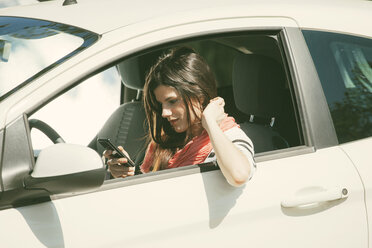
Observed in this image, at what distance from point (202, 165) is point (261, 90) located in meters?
0.63

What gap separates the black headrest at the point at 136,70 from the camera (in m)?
3.16

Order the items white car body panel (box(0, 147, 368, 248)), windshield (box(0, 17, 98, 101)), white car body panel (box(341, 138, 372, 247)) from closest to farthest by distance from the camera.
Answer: white car body panel (box(0, 147, 368, 248)) < windshield (box(0, 17, 98, 101)) < white car body panel (box(341, 138, 372, 247))

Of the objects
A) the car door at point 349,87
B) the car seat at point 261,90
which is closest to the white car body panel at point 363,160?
the car door at point 349,87

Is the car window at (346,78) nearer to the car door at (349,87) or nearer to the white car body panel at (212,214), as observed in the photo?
the car door at (349,87)

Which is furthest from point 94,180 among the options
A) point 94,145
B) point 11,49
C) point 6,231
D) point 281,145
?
point 94,145

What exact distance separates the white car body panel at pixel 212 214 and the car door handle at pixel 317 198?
0.02m

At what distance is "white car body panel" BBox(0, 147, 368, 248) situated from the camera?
1872 millimetres

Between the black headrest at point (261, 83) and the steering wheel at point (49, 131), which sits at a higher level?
the black headrest at point (261, 83)

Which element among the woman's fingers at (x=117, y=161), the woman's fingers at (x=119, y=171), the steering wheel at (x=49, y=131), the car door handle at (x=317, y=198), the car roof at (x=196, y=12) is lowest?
the woman's fingers at (x=119, y=171)

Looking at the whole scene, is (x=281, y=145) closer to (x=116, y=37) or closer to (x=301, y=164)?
(x=301, y=164)

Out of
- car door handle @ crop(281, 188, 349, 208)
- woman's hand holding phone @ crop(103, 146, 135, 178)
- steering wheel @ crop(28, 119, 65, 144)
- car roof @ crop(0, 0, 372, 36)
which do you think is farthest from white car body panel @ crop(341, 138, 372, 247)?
steering wheel @ crop(28, 119, 65, 144)

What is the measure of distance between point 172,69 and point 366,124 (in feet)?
2.76

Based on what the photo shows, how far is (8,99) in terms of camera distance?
188 cm

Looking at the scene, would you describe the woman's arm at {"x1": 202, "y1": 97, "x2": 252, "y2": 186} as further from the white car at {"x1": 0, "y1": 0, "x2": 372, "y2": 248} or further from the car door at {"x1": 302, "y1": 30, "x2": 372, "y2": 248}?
the car door at {"x1": 302, "y1": 30, "x2": 372, "y2": 248}
